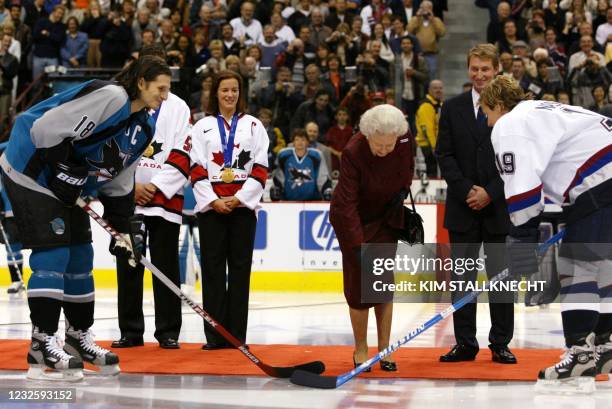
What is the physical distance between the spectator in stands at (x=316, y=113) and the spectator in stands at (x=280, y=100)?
247 millimetres

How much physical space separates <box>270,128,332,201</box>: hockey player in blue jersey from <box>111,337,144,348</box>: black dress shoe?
4.78m

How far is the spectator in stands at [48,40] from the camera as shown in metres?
14.6

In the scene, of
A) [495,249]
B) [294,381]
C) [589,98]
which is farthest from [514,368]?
[589,98]

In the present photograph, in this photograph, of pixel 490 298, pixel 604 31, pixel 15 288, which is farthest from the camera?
pixel 604 31

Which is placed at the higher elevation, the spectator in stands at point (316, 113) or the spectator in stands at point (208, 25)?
the spectator in stands at point (208, 25)

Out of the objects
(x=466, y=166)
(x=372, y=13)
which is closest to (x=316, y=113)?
(x=372, y=13)

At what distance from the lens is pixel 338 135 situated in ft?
40.1

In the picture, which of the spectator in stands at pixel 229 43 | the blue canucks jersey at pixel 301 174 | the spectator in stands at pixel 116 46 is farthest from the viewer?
the spectator in stands at pixel 116 46

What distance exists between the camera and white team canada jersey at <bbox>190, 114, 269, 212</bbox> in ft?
22.3

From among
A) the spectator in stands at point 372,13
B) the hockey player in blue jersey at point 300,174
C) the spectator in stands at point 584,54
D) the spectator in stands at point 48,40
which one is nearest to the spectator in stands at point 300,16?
the spectator in stands at point 372,13

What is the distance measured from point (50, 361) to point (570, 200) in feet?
8.67

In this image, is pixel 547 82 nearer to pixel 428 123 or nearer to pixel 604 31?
pixel 428 123

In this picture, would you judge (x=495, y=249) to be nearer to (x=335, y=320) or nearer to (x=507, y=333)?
(x=507, y=333)

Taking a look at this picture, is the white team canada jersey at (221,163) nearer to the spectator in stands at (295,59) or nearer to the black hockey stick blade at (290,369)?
the black hockey stick blade at (290,369)
